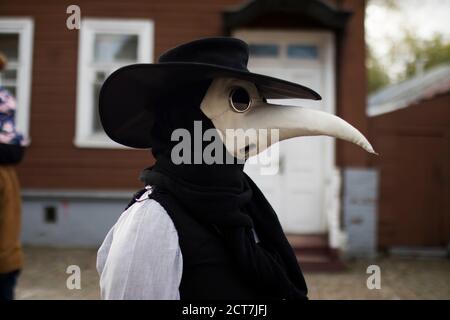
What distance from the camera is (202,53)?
1322 mm

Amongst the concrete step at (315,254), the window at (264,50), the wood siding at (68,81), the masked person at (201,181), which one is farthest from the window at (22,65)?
the masked person at (201,181)

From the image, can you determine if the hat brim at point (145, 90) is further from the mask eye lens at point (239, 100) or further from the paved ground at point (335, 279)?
the paved ground at point (335, 279)

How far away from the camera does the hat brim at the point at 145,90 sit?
124 centimetres

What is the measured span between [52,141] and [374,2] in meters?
17.4

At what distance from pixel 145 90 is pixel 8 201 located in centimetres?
184

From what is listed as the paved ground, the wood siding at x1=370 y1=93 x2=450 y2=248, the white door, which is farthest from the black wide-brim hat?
the wood siding at x1=370 y1=93 x2=450 y2=248

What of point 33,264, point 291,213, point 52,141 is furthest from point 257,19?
point 33,264

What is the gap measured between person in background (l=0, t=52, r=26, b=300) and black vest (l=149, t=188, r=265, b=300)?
6.12ft

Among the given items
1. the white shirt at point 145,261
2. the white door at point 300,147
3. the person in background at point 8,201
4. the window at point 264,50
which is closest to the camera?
the white shirt at point 145,261

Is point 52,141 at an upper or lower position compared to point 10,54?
lower

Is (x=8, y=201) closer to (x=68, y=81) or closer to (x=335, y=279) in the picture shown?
(x=335, y=279)

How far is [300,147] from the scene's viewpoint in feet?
21.4

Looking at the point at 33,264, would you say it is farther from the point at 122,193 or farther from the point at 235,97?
the point at 235,97

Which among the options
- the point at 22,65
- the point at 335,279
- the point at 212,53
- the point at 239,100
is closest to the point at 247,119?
the point at 239,100
